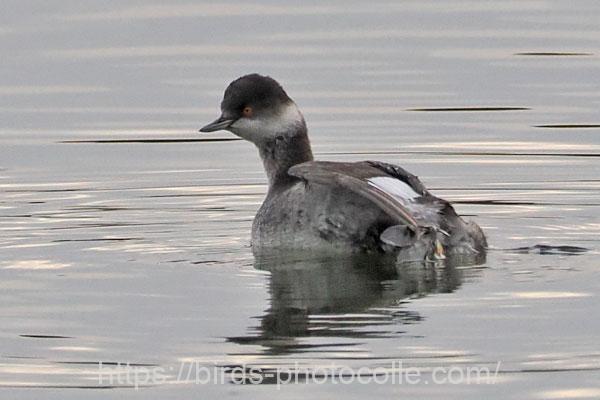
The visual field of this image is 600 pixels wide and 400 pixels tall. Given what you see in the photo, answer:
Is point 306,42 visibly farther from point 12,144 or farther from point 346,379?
point 346,379

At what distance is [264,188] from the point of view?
48.9 feet

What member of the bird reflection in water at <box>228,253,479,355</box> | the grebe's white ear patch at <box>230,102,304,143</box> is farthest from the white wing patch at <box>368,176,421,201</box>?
the grebe's white ear patch at <box>230,102,304,143</box>

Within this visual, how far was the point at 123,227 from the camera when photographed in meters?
13.2

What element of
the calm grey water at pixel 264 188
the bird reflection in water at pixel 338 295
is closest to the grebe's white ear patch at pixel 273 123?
the calm grey water at pixel 264 188

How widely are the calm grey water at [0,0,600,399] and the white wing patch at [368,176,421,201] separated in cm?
47

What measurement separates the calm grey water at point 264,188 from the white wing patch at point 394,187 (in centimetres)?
47

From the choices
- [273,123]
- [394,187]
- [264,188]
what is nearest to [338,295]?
[394,187]

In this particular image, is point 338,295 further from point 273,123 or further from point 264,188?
point 264,188

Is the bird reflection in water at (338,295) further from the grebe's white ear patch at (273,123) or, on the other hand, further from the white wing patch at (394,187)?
the grebe's white ear patch at (273,123)

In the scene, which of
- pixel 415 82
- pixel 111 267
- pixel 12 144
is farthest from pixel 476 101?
pixel 111 267

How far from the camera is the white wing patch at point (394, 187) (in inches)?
469

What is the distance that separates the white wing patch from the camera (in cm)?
1191

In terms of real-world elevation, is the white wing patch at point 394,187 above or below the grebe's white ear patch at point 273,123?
below

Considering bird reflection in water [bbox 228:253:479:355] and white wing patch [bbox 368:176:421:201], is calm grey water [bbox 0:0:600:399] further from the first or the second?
white wing patch [bbox 368:176:421:201]
